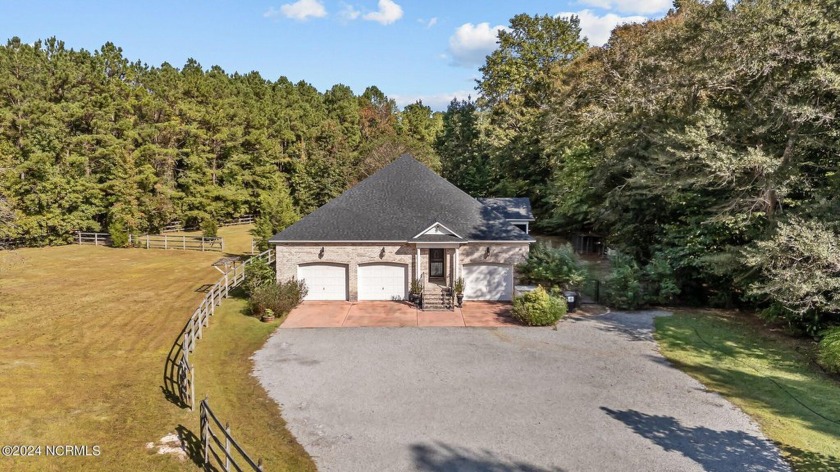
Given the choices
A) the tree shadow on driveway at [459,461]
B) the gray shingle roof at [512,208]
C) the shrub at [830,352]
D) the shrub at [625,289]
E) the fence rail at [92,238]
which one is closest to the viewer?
the tree shadow on driveway at [459,461]

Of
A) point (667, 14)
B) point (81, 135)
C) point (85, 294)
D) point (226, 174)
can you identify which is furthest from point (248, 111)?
point (667, 14)

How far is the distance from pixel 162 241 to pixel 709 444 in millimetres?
41038

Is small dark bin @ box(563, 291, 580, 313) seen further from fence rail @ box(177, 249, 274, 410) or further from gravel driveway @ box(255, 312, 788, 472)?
fence rail @ box(177, 249, 274, 410)

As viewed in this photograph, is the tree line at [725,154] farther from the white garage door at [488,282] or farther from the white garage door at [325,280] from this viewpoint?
the white garage door at [325,280]

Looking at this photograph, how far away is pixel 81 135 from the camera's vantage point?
39.9 m

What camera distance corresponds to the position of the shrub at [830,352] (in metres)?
13.6

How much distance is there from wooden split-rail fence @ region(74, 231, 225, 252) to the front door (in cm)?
2168

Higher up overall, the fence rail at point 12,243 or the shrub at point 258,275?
the fence rail at point 12,243

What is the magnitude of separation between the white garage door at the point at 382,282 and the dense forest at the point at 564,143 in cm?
971

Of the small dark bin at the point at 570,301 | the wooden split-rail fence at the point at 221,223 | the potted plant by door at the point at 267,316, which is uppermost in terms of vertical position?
the wooden split-rail fence at the point at 221,223

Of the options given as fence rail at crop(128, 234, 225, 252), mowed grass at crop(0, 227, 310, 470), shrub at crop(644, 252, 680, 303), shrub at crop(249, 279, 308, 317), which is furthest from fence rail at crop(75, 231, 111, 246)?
shrub at crop(644, 252, 680, 303)

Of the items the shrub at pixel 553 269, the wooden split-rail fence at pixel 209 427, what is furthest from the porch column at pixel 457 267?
the wooden split-rail fence at pixel 209 427

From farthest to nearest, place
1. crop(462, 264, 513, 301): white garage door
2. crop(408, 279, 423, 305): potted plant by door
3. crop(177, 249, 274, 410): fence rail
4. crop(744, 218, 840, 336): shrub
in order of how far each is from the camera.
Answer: crop(462, 264, 513, 301): white garage door → crop(408, 279, 423, 305): potted plant by door → crop(744, 218, 840, 336): shrub → crop(177, 249, 274, 410): fence rail

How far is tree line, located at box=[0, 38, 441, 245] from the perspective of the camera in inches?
1507
